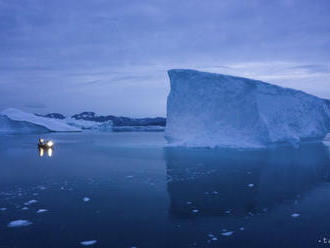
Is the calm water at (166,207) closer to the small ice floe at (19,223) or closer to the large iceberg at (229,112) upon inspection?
the small ice floe at (19,223)

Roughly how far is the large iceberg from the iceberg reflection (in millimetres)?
6445

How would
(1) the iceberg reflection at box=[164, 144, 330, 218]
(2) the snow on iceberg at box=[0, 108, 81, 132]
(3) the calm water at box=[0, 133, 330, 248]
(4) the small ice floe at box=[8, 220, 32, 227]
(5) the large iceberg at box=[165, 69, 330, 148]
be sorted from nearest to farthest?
(3) the calm water at box=[0, 133, 330, 248] → (4) the small ice floe at box=[8, 220, 32, 227] → (1) the iceberg reflection at box=[164, 144, 330, 218] → (5) the large iceberg at box=[165, 69, 330, 148] → (2) the snow on iceberg at box=[0, 108, 81, 132]

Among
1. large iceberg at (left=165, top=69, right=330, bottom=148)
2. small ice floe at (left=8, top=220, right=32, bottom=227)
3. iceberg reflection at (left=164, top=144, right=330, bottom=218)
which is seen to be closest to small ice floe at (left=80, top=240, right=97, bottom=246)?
small ice floe at (left=8, top=220, right=32, bottom=227)

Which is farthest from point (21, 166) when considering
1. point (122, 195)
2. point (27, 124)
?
point (27, 124)

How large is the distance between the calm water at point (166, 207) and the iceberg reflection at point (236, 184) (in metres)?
0.02

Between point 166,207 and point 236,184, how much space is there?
2.96 m

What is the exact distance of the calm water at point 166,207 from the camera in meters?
4.46

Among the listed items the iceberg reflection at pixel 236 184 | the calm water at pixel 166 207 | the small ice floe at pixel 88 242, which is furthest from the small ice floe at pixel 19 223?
the iceberg reflection at pixel 236 184

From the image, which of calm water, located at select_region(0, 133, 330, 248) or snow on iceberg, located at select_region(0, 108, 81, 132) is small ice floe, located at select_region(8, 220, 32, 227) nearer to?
calm water, located at select_region(0, 133, 330, 248)

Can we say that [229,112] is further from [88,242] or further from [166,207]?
[88,242]

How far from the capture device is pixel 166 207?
606 cm

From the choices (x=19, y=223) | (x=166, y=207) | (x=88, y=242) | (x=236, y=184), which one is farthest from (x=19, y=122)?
(x=88, y=242)

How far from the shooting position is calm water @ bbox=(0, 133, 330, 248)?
14.6 ft

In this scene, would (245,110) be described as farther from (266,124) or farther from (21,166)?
(21,166)
